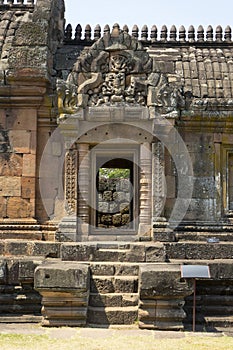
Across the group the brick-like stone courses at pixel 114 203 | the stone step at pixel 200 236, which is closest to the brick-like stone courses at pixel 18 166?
the stone step at pixel 200 236

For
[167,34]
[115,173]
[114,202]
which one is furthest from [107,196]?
[115,173]

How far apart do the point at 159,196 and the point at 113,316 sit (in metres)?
2.72

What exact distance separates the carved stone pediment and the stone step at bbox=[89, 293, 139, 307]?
141 inches

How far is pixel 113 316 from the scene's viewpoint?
8117 millimetres

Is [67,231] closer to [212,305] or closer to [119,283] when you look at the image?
[119,283]

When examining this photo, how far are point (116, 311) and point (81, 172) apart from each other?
119 inches

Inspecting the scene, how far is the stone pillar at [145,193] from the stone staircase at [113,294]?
1.40 m

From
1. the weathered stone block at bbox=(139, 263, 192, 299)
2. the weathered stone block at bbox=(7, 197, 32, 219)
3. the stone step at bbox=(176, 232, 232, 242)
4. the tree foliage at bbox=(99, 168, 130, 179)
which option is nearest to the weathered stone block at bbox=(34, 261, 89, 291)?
the weathered stone block at bbox=(139, 263, 192, 299)

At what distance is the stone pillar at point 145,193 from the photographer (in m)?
9.99

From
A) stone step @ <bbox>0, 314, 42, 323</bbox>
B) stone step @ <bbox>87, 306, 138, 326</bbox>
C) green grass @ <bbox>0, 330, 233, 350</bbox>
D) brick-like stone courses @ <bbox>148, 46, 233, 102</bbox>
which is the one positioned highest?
brick-like stone courses @ <bbox>148, 46, 233, 102</bbox>

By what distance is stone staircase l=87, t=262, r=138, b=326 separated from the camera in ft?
26.7

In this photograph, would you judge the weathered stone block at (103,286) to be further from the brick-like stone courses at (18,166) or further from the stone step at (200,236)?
the brick-like stone courses at (18,166)

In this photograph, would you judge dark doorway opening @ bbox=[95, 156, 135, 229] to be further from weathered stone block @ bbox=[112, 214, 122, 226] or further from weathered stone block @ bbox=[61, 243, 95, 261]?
weathered stone block @ bbox=[61, 243, 95, 261]

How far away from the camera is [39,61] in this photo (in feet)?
33.9
